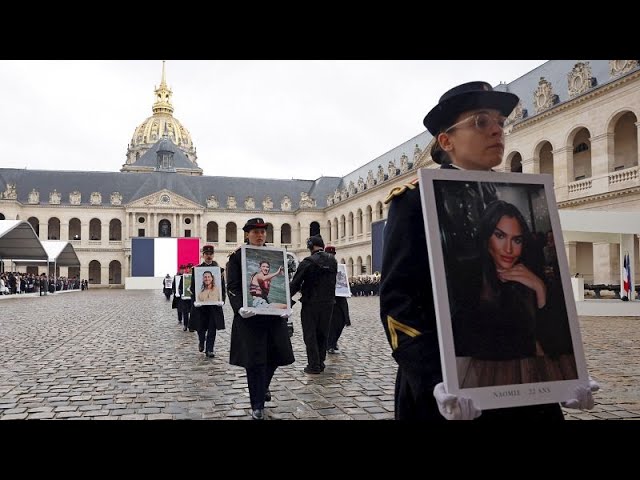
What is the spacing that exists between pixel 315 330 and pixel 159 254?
160 ft

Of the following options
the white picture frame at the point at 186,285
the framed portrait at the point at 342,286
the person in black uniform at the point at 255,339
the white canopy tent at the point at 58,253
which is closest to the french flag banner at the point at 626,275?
the framed portrait at the point at 342,286

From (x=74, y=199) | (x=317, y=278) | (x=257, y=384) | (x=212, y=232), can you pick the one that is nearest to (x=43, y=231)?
(x=74, y=199)

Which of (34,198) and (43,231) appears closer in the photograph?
(43,231)

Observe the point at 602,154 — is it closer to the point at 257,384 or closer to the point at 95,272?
the point at 257,384

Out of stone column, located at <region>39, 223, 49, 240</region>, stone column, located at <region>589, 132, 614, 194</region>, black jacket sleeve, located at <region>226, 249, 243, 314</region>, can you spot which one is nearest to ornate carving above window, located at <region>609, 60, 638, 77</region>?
stone column, located at <region>589, 132, 614, 194</region>

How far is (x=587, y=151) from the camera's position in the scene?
2623 cm

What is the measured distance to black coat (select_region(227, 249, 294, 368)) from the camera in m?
5.64

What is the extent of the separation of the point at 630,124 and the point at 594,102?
5.55ft

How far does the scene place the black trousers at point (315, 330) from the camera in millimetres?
8320

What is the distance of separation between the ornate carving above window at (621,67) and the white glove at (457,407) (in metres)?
25.5

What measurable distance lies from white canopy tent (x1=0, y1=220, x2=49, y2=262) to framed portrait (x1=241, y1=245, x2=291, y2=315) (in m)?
28.4

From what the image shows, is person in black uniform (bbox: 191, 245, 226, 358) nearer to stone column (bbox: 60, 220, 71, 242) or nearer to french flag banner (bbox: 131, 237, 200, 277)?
french flag banner (bbox: 131, 237, 200, 277)

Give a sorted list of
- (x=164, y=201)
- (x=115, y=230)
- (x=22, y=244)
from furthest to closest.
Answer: (x=115, y=230) < (x=164, y=201) < (x=22, y=244)

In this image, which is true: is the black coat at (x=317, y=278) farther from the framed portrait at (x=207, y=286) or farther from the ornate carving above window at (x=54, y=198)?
the ornate carving above window at (x=54, y=198)
